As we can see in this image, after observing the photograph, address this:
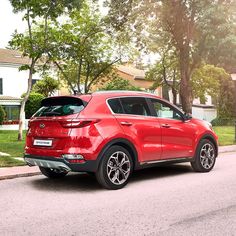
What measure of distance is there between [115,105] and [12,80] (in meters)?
36.6

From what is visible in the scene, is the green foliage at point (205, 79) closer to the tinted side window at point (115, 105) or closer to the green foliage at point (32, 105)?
the green foliage at point (32, 105)

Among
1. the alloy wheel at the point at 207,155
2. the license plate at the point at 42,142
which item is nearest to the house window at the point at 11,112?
the alloy wheel at the point at 207,155

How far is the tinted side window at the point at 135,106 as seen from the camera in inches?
328

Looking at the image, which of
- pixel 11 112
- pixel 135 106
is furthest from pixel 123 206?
pixel 11 112

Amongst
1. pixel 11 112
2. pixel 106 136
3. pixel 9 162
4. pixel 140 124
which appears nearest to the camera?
pixel 106 136

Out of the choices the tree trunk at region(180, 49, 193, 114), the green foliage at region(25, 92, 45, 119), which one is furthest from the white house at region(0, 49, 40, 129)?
the tree trunk at region(180, 49, 193, 114)

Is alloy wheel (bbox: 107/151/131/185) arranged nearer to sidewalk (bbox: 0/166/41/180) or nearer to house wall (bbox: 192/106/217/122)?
sidewalk (bbox: 0/166/41/180)

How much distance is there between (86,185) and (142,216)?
256 cm

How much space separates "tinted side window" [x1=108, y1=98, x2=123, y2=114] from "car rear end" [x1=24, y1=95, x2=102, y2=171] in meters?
0.44

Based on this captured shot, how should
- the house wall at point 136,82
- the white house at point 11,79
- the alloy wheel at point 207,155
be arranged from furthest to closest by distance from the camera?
the house wall at point 136,82 → the white house at point 11,79 → the alloy wheel at point 207,155

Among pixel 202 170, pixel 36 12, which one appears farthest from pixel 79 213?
pixel 36 12

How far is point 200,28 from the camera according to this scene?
21.0 metres

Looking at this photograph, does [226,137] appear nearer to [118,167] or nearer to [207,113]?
[118,167]

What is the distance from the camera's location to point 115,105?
8.14 metres
